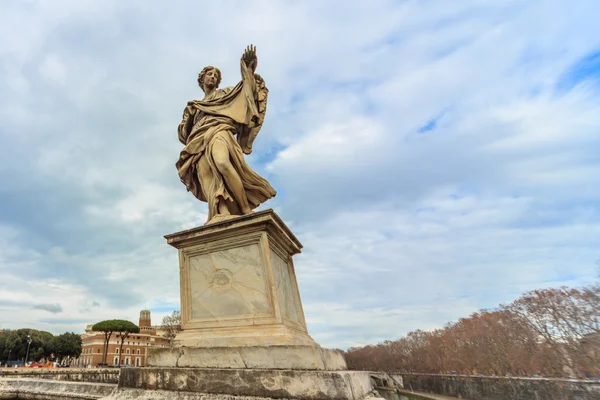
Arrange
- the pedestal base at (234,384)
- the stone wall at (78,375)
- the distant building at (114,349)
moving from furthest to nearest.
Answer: the distant building at (114,349) < the stone wall at (78,375) < the pedestal base at (234,384)

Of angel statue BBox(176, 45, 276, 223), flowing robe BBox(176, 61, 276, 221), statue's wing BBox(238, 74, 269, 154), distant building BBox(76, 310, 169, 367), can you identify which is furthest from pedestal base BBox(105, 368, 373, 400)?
distant building BBox(76, 310, 169, 367)

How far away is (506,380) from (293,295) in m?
16.3

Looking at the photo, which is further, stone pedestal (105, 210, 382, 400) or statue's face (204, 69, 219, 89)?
statue's face (204, 69, 219, 89)

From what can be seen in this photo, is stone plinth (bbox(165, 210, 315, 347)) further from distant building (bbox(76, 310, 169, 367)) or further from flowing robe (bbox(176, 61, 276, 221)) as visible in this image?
distant building (bbox(76, 310, 169, 367))

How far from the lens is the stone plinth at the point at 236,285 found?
10.6 ft

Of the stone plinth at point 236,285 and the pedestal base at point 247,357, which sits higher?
the stone plinth at point 236,285

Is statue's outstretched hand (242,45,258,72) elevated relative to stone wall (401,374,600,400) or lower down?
elevated

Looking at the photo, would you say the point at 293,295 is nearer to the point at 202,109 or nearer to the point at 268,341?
the point at 268,341

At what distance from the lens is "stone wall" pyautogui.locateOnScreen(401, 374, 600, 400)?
33.7 ft

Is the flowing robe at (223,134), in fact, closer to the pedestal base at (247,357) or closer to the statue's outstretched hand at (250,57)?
the statue's outstretched hand at (250,57)

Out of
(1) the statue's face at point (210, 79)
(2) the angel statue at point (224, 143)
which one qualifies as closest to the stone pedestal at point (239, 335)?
(2) the angel statue at point (224, 143)

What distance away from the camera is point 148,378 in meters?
3.05

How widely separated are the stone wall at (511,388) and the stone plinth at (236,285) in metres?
12.0

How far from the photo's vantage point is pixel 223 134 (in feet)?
15.7
